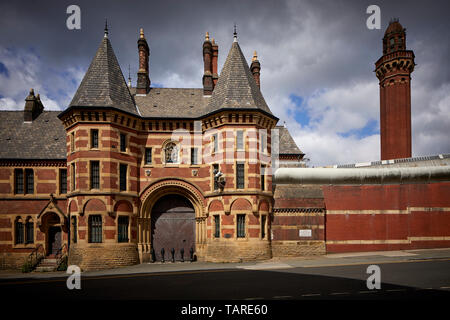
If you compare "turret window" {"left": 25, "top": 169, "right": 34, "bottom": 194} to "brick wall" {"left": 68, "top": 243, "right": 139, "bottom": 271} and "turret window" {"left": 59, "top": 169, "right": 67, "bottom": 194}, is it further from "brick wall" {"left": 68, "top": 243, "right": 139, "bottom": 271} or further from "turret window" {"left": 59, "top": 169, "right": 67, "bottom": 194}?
"brick wall" {"left": 68, "top": 243, "right": 139, "bottom": 271}

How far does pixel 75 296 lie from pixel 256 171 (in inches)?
551

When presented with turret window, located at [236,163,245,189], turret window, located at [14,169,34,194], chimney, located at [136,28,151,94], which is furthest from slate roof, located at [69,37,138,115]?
turret window, located at [236,163,245,189]

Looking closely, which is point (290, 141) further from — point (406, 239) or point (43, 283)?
point (43, 283)

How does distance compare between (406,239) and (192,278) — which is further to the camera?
(406,239)

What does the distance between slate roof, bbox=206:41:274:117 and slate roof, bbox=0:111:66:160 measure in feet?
42.0

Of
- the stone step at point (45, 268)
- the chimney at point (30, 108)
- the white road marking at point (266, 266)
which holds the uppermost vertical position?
the chimney at point (30, 108)

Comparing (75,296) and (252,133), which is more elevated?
(252,133)

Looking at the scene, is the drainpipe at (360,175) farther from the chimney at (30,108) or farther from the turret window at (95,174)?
the chimney at (30,108)

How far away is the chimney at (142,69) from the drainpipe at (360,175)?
42.8ft

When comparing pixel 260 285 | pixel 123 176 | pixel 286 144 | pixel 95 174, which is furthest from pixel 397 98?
pixel 260 285

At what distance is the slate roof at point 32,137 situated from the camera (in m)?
26.8

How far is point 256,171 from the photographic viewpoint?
23.9m

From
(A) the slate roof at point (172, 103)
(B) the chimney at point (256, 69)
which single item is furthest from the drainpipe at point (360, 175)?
(B) the chimney at point (256, 69)
